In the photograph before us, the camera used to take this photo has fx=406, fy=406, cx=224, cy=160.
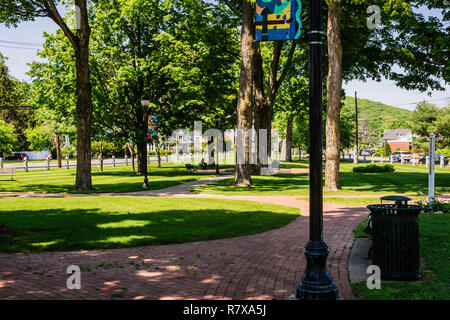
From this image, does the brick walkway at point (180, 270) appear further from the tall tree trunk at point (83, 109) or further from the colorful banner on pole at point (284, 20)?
the tall tree trunk at point (83, 109)

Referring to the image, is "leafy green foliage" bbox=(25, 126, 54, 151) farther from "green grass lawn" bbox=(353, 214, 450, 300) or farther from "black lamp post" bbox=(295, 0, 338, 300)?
"black lamp post" bbox=(295, 0, 338, 300)

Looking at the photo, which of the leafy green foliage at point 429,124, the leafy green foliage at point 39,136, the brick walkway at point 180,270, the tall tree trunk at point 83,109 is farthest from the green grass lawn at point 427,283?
the leafy green foliage at point 429,124

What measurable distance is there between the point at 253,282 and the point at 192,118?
27056 mm

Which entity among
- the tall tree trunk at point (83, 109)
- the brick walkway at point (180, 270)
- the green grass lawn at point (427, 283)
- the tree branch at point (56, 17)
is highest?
the tree branch at point (56, 17)

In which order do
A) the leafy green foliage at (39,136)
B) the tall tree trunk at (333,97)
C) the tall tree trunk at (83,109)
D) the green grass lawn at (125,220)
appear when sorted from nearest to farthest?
the green grass lawn at (125,220)
the tall tree trunk at (333,97)
the tall tree trunk at (83,109)
the leafy green foliage at (39,136)

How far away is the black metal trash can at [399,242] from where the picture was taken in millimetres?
6047

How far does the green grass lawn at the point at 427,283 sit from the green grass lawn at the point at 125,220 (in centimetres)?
409

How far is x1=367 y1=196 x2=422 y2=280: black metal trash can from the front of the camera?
6.05m

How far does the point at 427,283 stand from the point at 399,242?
661mm

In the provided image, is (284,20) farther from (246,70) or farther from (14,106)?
(14,106)

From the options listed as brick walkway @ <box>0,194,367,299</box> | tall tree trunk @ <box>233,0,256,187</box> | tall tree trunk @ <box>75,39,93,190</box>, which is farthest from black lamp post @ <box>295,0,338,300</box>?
tall tree trunk @ <box>75,39,93,190</box>

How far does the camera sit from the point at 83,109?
20516mm

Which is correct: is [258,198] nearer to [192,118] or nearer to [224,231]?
[224,231]

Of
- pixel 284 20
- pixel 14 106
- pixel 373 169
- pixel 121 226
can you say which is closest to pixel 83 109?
pixel 121 226
